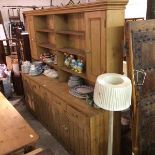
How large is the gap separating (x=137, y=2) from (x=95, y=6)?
17.9ft

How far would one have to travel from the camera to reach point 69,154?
2.50 meters

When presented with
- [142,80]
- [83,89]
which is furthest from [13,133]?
[142,80]

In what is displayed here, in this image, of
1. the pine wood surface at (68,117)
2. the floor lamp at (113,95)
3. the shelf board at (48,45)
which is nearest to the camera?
the floor lamp at (113,95)

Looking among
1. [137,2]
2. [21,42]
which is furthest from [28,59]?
[137,2]

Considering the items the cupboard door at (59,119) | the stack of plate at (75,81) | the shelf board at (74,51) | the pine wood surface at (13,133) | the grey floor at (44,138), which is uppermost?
the shelf board at (74,51)

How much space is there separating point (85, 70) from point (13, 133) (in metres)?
1.12

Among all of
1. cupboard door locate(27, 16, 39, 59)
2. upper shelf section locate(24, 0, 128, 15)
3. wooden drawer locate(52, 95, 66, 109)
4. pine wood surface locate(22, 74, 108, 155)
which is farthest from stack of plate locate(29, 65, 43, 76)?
upper shelf section locate(24, 0, 128, 15)

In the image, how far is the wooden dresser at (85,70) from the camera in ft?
6.19

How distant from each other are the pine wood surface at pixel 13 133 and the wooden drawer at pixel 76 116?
0.50 m

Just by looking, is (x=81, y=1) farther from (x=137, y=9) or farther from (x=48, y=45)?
(x=48, y=45)

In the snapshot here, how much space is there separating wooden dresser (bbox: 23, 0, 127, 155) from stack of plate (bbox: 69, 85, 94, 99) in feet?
0.19

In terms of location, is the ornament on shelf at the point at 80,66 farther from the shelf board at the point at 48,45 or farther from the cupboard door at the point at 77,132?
the shelf board at the point at 48,45

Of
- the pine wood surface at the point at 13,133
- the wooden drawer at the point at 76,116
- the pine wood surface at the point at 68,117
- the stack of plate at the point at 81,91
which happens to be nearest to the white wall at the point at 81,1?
the pine wood surface at the point at 68,117

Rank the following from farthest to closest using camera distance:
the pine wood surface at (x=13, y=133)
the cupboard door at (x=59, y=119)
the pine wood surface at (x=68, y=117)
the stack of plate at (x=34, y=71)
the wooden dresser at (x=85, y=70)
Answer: the stack of plate at (x=34, y=71)
the cupboard door at (x=59, y=119)
the pine wood surface at (x=68, y=117)
the wooden dresser at (x=85, y=70)
the pine wood surface at (x=13, y=133)
